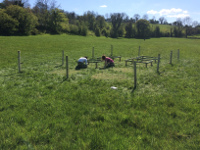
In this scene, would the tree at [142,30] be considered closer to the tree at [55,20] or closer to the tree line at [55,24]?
the tree line at [55,24]

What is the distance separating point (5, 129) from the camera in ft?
13.4

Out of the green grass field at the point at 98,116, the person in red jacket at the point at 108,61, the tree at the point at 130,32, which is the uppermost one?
the tree at the point at 130,32

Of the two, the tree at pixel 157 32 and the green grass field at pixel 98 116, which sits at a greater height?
the tree at pixel 157 32

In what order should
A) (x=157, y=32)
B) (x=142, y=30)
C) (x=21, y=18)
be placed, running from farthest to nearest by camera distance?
1. (x=157, y=32)
2. (x=142, y=30)
3. (x=21, y=18)

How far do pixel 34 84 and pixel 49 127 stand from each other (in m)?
4.25

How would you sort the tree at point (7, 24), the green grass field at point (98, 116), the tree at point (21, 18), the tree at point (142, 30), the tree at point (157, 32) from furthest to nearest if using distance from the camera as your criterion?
the tree at point (157, 32)
the tree at point (142, 30)
the tree at point (21, 18)
the tree at point (7, 24)
the green grass field at point (98, 116)

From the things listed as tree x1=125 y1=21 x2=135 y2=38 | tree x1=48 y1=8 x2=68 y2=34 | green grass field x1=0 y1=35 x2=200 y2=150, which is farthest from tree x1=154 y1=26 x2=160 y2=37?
green grass field x1=0 y1=35 x2=200 y2=150

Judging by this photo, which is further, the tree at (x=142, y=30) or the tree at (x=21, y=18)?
the tree at (x=142, y=30)

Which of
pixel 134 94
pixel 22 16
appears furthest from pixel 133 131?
pixel 22 16

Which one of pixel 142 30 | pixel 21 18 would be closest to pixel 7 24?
pixel 21 18

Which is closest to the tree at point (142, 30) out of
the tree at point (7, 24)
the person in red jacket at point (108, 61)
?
the tree at point (7, 24)

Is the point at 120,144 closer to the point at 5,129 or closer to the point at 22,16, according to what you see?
the point at 5,129

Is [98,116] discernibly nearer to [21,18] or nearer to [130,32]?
[21,18]

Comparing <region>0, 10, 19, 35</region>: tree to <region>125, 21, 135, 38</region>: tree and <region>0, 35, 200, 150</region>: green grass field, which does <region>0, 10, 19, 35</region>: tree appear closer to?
<region>0, 35, 200, 150</region>: green grass field
